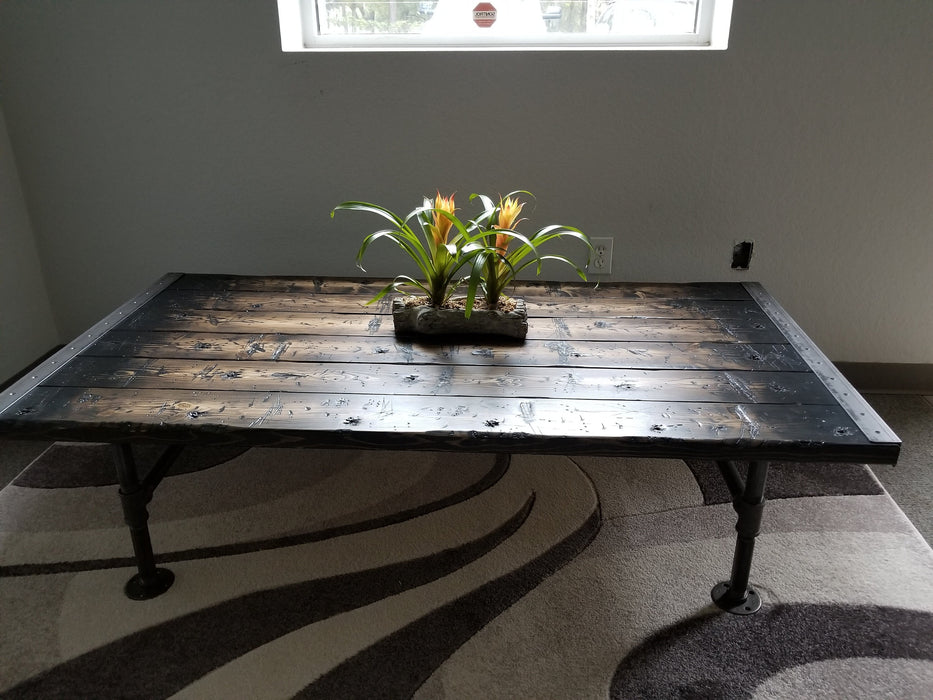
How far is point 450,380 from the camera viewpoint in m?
1.45

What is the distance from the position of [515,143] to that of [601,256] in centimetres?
41

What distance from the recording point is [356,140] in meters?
2.13

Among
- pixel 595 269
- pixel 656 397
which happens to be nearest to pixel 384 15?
pixel 595 269

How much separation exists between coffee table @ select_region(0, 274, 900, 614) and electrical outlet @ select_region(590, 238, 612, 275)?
371 millimetres

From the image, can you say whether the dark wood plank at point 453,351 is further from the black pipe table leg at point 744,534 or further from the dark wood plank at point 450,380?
the black pipe table leg at point 744,534

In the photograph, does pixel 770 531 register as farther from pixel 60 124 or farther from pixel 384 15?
pixel 60 124

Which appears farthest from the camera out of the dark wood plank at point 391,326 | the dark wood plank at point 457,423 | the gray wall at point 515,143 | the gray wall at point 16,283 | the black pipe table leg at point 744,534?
the gray wall at point 16,283

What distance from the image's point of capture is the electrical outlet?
7.21ft

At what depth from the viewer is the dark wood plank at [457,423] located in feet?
4.09

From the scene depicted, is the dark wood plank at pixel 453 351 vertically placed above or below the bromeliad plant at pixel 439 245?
below

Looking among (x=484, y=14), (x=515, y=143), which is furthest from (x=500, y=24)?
(x=515, y=143)

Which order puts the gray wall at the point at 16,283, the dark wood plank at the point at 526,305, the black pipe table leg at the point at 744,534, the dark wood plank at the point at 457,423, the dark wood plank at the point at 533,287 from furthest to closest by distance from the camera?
the gray wall at the point at 16,283 < the dark wood plank at the point at 533,287 < the dark wood plank at the point at 526,305 < the black pipe table leg at the point at 744,534 < the dark wood plank at the point at 457,423

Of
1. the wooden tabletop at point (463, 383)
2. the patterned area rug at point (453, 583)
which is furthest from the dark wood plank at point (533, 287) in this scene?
the patterned area rug at point (453, 583)

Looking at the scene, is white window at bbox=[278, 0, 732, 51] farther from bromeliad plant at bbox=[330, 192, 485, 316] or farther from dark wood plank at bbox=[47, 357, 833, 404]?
dark wood plank at bbox=[47, 357, 833, 404]
